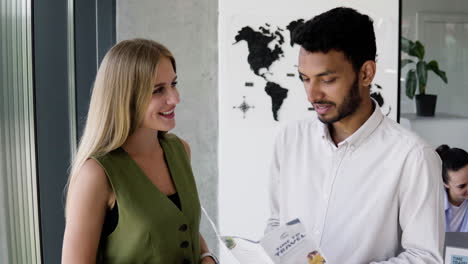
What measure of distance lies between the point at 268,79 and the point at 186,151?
66.9 inches

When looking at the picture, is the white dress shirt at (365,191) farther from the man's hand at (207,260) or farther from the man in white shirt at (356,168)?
the man's hand at (207,260)

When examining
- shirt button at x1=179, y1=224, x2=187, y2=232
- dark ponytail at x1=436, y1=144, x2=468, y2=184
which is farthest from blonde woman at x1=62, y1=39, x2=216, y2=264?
dark ponytail at x1=436, y1=144, x2=468, y2=184

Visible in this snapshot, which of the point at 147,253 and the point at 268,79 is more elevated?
the point at 268,79

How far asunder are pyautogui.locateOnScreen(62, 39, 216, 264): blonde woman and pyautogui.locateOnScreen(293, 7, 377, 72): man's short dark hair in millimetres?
498

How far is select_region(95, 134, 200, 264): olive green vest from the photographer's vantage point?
1519mm

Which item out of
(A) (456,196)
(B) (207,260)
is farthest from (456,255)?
(B) (207,260)

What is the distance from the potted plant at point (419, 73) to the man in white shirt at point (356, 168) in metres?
1.98

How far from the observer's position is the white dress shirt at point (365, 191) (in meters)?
1.56

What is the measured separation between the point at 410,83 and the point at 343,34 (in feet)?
7.02

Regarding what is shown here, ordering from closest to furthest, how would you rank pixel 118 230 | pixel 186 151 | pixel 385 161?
1. pixel 118 230
2. pixel 385 161
3. pixel 186 151

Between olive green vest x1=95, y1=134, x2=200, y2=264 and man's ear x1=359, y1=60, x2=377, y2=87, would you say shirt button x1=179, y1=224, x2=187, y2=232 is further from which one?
man's ear x1=359, y1=60, x2=377, y2=87

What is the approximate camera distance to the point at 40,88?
2098 millimetres

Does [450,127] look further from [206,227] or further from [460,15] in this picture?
[206,227]

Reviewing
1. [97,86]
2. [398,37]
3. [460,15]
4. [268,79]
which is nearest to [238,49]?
[268,79]
